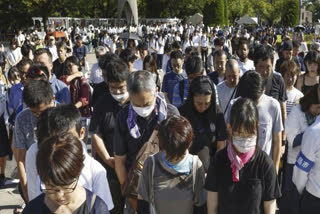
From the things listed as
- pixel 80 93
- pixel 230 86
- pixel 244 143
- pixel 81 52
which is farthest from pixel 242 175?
pixel 81 52

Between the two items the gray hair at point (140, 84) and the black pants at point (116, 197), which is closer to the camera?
the gray hair at point (140, 84)

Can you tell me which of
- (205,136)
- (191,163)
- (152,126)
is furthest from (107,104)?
(191,163)

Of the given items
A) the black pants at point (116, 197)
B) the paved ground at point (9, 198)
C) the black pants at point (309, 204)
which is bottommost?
the paved ground at point (9, 198)

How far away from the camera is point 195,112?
3.55 metres

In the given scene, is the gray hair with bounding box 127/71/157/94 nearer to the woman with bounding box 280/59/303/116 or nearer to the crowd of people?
the crowd of people

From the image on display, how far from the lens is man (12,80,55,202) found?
3.25 metres

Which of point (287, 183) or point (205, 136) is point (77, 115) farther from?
point (287, 183)

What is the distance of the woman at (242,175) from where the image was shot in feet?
8.70

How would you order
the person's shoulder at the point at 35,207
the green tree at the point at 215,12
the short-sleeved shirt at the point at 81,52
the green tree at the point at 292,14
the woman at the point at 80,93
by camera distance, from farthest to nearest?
the green tree at the point at 292,14, the green tree at the point at 215,12, the short-sleeved shirt at the point at 81,52, the woman at the point at 80,93, the person's shoulder at the point at 35,207

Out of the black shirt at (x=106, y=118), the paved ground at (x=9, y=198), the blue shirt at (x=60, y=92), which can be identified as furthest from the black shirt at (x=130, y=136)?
the paved ground at (x=9, y=198)

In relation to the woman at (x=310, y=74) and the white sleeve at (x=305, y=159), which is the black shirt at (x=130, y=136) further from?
the woman at (x=310, y=74)

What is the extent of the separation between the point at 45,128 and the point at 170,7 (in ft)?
173

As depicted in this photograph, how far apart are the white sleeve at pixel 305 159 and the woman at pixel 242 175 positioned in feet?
1.05

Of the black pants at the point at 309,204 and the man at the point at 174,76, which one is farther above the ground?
the man at the point at 174,76
